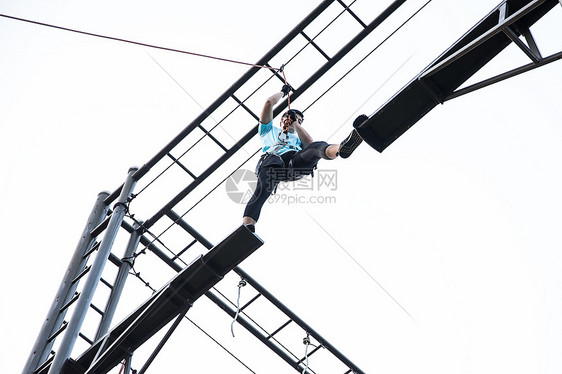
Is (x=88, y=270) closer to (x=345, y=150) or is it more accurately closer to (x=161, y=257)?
(x=161, y=257)

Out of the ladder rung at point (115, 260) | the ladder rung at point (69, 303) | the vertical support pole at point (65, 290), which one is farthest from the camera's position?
the ladder rung at point (115, 260)

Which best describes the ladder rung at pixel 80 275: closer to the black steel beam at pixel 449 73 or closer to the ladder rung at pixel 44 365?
the ladder rung at pixel 44 365

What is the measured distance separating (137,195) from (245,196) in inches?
50.0

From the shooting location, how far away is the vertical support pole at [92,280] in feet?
26.9

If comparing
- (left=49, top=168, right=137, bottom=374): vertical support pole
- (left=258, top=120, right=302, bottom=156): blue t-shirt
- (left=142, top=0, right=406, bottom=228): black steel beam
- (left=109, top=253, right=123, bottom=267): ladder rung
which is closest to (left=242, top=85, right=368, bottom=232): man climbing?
(left=258, top=120, right=302, bottom=156): blue t-shirt

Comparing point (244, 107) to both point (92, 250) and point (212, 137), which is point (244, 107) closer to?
point (212, 137)

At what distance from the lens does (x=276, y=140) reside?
8.10 metres

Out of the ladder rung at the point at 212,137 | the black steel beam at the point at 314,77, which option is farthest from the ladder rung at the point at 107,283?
the ladder rung at the point at 212,137

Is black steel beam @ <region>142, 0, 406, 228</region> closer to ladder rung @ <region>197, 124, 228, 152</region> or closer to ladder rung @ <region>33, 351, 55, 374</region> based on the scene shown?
ladder rung @ <region>197, 124, 228, 152</region>

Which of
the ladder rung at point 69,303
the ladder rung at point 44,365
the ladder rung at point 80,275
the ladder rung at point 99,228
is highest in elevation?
the ladder rung at point 99,228

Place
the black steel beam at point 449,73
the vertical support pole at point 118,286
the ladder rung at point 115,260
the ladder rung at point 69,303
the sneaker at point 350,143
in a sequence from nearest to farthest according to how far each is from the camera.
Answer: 1. the black steel beam at point 449,73
2. the sneaker at point 350,143
3. the vertical support pole at point 118,286
4. the ladder rung at point 69,303
5. the ladder rung at point 115,260

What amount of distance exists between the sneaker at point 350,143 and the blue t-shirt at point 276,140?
0.95 m

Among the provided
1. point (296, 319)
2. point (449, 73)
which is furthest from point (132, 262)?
point (449, 73)

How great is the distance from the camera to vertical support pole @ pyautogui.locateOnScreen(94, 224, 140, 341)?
8.85 metres
